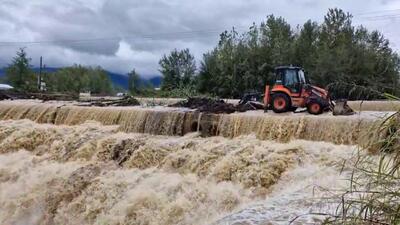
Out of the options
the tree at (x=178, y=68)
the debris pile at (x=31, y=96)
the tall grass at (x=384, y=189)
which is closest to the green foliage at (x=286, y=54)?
the tree at (x=178, y=68)

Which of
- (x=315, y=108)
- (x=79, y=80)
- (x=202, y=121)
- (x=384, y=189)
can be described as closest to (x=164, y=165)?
(x=202, y=121)

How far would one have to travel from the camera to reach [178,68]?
43.6 meters

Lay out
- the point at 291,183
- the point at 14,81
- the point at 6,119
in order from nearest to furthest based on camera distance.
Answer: the point at 291,183 < the point at 6,119 < the point at 14,81

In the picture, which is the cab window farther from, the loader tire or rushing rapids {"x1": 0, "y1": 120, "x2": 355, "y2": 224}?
rushing rapids {"x1": 0, "y1": 120, "x2": 355, "y2": 224}

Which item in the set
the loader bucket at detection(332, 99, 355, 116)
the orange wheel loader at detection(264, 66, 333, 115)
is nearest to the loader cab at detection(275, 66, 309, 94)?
the orange wheel loader at detection(264, 66, 333, 115)

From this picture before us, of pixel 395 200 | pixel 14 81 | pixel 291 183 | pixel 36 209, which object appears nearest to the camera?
pixel 395 200

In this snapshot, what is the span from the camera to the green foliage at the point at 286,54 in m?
29.5

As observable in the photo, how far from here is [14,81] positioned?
41.2 m

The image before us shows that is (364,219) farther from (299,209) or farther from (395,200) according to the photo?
(299,209)

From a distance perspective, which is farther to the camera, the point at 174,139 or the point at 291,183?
the point at 174,139

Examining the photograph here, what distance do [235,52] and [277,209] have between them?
33167 millimetres

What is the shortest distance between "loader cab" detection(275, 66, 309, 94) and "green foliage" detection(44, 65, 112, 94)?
122 ft

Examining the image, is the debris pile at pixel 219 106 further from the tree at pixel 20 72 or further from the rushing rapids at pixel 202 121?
the tree at pixel 20 72

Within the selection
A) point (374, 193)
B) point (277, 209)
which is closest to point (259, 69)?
point (277, 209)
